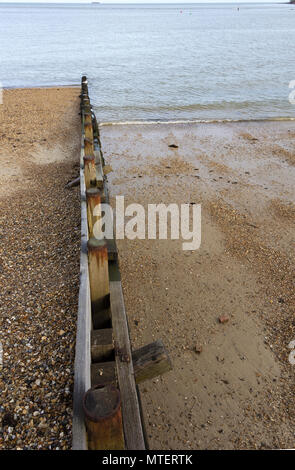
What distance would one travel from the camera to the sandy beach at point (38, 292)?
2.84 metres

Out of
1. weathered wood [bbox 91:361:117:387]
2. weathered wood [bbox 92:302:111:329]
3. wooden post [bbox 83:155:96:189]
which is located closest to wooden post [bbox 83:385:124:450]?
weathered wood [bbox 91:361:117:387]

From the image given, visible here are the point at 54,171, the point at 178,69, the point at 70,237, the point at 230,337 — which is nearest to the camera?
the point at 230,337

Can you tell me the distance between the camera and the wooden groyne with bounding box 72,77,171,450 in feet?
5.35

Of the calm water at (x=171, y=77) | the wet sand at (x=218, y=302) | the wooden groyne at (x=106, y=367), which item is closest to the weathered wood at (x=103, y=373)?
the wooden groyne at (x=106, y=367)

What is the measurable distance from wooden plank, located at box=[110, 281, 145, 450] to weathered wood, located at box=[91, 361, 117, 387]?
1.6 inches

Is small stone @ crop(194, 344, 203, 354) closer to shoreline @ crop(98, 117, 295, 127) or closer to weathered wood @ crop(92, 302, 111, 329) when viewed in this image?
weathered wood @ crop(92, 302, 111, 329)

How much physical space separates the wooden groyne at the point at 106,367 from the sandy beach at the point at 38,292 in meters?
0.71

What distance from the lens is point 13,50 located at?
39344mm

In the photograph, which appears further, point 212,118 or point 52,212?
point 212,118

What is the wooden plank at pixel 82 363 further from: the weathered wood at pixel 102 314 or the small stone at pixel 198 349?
the small stone at pixel 198 349

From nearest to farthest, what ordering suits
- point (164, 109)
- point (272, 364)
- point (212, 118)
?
point (272, 364)
point (212, 118)
point (164, 109)
